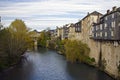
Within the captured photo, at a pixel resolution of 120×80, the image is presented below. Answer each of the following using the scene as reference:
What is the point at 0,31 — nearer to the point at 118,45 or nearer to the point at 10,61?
the point at 10,61

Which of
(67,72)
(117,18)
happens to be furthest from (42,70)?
(117,18)

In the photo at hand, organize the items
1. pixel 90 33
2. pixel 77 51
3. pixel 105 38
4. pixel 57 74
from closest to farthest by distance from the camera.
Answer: pixel 57 74 < pixel 105 38 < pixel 77 51 < pixel 90 33

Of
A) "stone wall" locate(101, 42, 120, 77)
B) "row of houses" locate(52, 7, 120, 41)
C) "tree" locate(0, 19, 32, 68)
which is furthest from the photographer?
"tree" locate(0, 19, 32, 68)

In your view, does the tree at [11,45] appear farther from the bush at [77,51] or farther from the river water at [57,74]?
the bush at [77,51]

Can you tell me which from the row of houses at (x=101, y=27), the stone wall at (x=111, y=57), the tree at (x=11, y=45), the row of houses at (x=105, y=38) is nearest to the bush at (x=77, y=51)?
the row of houses at (x=105, y=38)

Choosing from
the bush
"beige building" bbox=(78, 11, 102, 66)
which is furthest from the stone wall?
the bush

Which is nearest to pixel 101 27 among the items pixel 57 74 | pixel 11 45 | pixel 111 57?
pixel 111 57

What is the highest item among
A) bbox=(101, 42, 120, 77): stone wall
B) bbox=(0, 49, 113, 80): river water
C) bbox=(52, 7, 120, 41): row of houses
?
bbox=(52, 7, 120, 41): row of houses

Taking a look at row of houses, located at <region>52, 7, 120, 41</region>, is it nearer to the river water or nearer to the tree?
the river water

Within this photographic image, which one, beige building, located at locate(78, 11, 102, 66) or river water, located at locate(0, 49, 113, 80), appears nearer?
river water, located at locate(0, 49, 113, 80)

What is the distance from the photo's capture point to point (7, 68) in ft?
133

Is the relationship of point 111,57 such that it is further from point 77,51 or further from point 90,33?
point 90,33

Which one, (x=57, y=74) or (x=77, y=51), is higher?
(x=77, y=51)

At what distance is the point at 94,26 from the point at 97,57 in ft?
20.8
